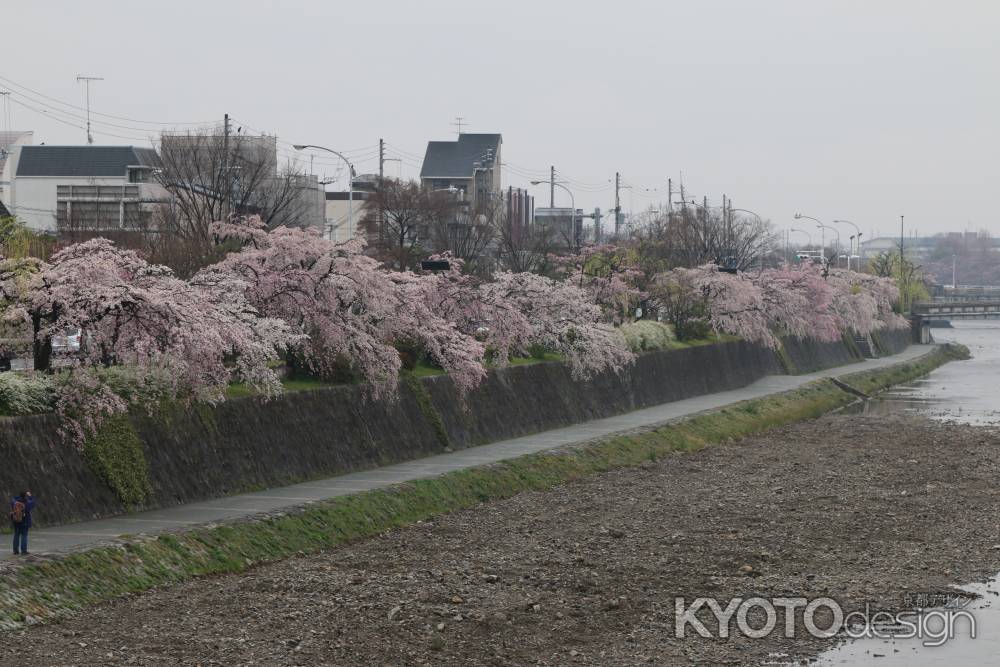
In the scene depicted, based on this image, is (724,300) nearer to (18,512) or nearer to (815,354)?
(815,354)

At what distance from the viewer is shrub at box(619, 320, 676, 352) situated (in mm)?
60531

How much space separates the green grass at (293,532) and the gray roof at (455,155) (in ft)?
264

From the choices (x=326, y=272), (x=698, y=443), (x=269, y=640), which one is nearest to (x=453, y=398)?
(x=326, y=272)

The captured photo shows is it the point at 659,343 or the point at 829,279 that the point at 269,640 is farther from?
the point at 829,279

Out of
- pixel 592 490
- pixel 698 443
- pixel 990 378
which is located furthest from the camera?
pixel 990 378

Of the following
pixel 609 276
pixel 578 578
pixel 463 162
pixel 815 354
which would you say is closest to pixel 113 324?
pixel 578 578

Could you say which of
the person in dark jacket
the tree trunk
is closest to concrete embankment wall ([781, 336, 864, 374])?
the tree trunk

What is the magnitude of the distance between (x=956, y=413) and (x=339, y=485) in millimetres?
39647

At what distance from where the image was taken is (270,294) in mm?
37156

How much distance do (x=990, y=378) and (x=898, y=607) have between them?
232 feet

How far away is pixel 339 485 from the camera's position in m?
32.7

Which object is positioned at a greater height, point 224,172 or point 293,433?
point 224,172

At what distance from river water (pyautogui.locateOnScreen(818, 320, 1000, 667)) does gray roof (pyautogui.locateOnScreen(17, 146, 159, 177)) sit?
48.4m

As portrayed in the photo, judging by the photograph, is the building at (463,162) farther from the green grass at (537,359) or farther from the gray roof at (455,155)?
the green grass at (537,359)
